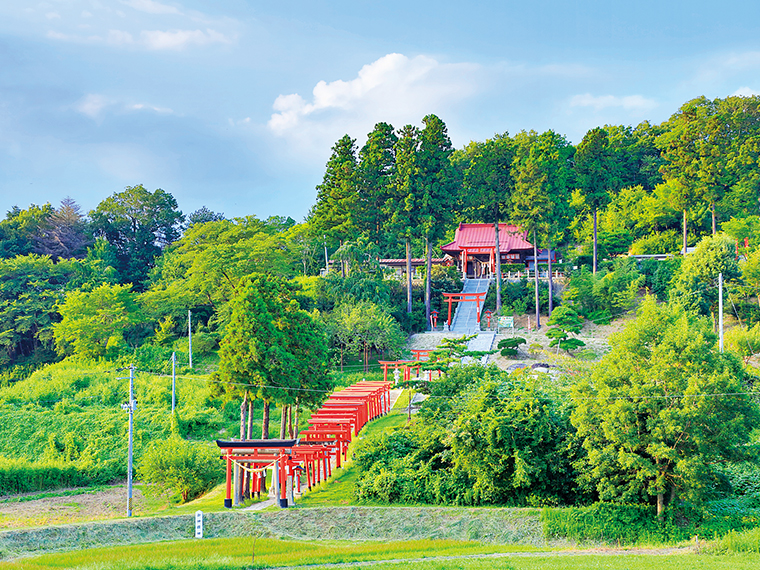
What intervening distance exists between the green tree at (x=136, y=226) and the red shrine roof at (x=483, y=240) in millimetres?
23639

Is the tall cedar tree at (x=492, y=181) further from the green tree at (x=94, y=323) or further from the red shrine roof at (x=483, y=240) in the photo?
the green tree at (x=94, y=323)

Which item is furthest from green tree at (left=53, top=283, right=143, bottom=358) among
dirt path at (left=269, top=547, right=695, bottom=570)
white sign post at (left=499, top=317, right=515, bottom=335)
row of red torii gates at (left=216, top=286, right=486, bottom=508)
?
dirt path at (left=269, top=547, right=695, bottom=570)

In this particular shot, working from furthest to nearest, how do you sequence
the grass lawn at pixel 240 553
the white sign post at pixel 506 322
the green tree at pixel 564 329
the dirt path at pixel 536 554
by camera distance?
the white sign post at pixel 506 322, the green tree at pixel 564 329, the dirt path at pixel 536 554, the grass lawn at pixel 240 553

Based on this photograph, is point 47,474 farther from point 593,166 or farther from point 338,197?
point 593,166

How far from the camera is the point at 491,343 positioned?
33.6 metres

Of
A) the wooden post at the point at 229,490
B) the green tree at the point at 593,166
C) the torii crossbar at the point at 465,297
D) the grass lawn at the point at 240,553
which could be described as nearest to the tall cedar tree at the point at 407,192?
the torii crossbar at the point at 465,297

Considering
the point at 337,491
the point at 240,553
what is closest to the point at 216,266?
the point at 337,491

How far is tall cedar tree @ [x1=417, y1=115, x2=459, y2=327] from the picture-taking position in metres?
37.2

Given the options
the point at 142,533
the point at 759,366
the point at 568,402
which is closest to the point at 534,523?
the point at 568,402

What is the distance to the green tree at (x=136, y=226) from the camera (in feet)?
168

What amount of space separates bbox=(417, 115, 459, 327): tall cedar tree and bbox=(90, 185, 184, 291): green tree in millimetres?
24049

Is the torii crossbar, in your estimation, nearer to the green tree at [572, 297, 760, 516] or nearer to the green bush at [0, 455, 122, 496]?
the green bush at [0, 455, 122, 496]

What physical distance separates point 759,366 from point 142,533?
25057 millimetres

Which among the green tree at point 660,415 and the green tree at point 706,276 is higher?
the green tree at point 706,276
